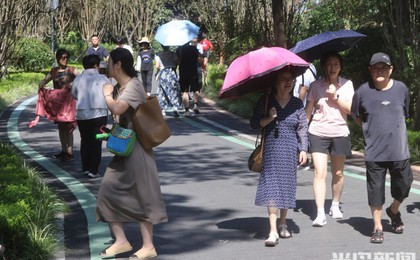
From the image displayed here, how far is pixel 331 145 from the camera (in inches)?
345

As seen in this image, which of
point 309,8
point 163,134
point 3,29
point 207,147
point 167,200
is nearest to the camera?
point 163,134

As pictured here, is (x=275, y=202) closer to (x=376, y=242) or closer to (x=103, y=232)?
(x=376, y=242)

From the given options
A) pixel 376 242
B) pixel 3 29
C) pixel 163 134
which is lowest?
pixel 376 242

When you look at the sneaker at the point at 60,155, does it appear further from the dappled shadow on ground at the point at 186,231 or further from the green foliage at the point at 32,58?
the green foliage at the point at 32,58

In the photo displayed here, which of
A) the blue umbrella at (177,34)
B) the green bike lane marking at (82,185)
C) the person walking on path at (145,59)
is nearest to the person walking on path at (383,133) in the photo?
the green bike lane marking at (82,185)

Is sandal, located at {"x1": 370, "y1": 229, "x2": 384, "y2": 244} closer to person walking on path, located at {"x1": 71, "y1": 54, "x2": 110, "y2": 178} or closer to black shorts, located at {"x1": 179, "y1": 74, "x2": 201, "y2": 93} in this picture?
person walking on path, located at {"x1": 71, "y1": 54, "x2": 110, "y2": 178}

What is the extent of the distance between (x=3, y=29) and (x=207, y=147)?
462cm

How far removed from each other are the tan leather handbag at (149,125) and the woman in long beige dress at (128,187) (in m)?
0.05

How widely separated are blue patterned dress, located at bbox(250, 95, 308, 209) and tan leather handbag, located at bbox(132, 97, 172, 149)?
1.08 meters

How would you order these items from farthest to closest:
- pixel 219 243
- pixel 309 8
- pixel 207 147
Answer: pixel 309 8
pixel 207 147
pixel 219 243

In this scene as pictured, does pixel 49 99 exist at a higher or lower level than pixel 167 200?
higher

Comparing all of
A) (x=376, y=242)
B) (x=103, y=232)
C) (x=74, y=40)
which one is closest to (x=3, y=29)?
(x=103, y=232)

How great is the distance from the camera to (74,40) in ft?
188

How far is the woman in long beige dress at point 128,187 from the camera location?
7105mm
